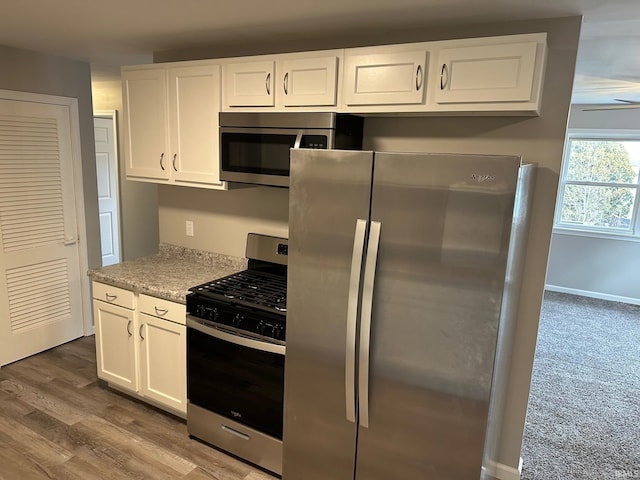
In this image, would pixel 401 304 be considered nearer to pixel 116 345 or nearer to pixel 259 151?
pixel 259 151

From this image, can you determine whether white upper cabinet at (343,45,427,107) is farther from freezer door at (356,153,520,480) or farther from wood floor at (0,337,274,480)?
wood floor at (0,337,274,480)

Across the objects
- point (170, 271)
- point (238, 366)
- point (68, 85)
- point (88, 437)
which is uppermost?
point (68, 85)

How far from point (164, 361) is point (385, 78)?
6.86 ft

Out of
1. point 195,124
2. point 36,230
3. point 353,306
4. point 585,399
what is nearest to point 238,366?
point 353,306

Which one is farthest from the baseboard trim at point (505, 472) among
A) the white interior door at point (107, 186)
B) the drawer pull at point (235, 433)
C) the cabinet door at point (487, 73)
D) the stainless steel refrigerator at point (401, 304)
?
the white interior door at point (107, 186)

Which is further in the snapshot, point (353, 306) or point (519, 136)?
point (519, 136)

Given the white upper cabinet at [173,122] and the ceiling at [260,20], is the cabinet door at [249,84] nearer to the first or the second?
the white upper cabinet at [173,122]

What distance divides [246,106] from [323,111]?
51cm

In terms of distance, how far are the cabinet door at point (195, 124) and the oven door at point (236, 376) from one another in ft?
3.06

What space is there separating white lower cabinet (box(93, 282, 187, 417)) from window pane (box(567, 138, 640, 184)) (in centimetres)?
539

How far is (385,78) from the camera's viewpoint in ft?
7.34

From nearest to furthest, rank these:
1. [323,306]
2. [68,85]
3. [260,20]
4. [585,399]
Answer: [323,306]
[260,20]
[585,399]
[68,85]

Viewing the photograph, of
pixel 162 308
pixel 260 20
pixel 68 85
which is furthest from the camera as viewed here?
pixel 68 85

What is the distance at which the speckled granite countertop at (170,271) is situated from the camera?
2.78m
